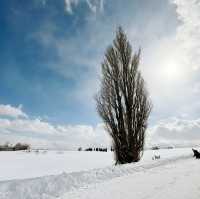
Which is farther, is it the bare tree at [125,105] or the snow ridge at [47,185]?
the bare tree at [125,105]

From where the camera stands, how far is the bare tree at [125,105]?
14.6 metres

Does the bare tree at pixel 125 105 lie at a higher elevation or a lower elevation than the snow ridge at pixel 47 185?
higher

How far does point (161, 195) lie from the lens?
445 cm

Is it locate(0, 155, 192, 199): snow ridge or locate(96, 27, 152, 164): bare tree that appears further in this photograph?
locate(96, 27, 152, 164): bare tree

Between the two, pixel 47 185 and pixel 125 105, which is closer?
pixel 47 185

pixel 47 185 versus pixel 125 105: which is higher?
pixel 125 105

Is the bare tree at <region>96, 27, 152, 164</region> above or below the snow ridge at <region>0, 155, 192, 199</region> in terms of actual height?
above

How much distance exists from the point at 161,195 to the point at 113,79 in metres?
11.6

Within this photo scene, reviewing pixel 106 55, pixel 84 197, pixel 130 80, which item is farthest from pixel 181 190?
pixel 106 55

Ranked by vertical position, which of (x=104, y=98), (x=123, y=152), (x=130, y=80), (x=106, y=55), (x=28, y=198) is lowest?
(x=28, y=198)

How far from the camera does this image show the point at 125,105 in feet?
49.1

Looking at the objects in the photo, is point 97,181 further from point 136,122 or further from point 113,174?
point 136,122

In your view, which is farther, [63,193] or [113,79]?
[113,79]

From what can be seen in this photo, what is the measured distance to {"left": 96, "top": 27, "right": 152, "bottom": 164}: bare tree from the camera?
47.9ft
